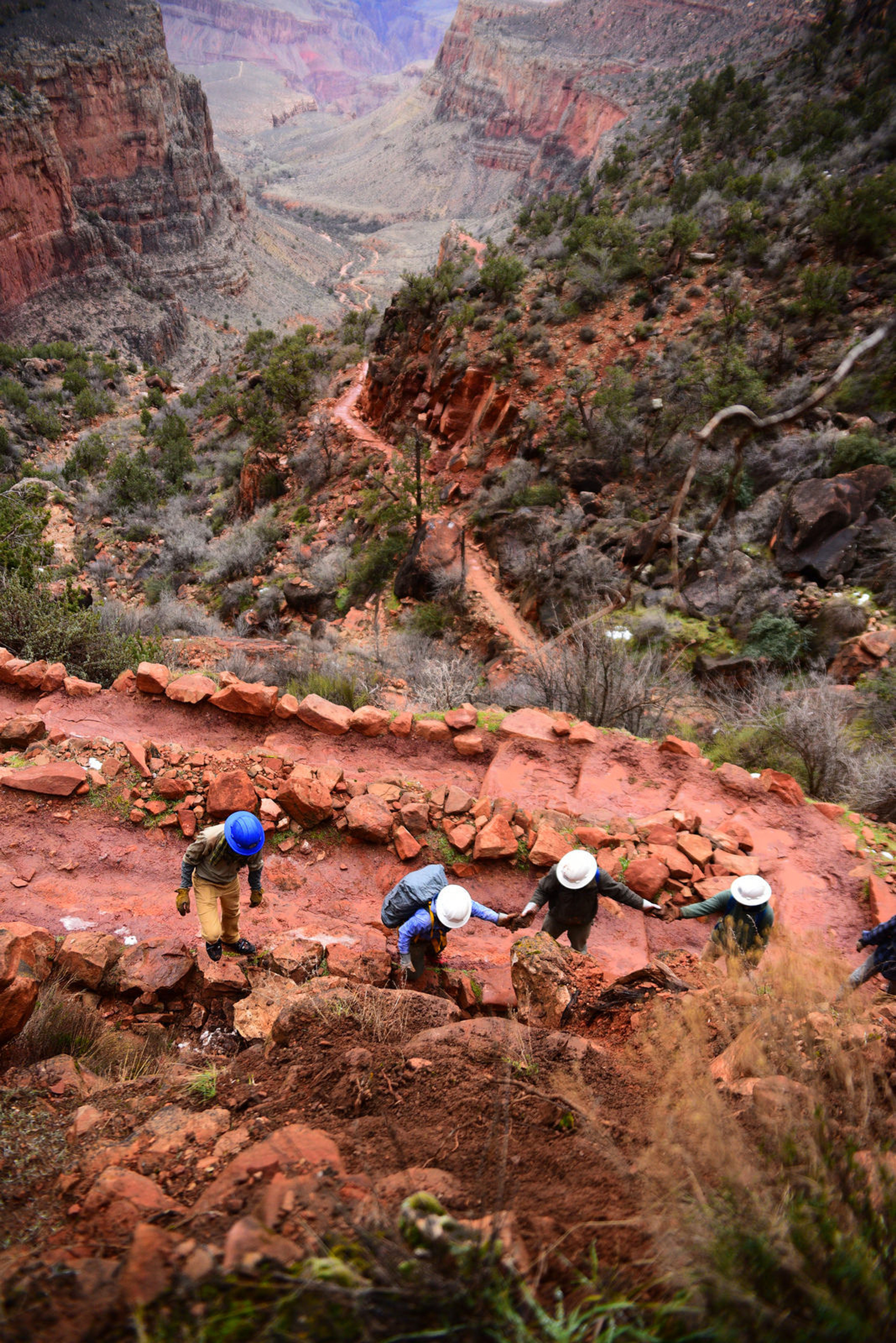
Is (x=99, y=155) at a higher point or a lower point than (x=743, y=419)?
higher

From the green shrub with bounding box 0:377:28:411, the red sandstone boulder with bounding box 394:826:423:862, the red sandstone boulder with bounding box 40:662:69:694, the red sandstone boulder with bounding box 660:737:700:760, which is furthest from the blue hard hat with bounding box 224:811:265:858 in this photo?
the green shrub with bounding box 0:377:28:411

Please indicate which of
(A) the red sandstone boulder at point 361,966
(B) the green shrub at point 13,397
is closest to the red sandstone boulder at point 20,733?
(A) the red sandstone boulder at point 361,966

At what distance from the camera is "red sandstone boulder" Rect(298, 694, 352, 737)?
7.77 meters

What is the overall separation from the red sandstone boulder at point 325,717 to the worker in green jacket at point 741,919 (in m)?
4.36

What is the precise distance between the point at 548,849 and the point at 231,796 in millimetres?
3077

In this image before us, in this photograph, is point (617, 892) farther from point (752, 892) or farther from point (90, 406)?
point (90, 406)

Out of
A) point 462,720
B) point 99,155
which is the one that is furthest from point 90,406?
point 99,155

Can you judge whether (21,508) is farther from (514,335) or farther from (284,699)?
(514,335)

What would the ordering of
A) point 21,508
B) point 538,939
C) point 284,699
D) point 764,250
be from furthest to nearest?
1. point 764,250
2. point 21,508
3. point 284,699
4. point 538,939

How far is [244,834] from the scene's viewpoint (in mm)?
4730

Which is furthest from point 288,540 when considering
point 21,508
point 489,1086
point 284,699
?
point 489,1086

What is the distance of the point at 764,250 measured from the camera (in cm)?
1833

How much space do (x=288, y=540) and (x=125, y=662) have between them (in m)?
11.7

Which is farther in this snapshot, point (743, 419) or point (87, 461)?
point (87, 461)
